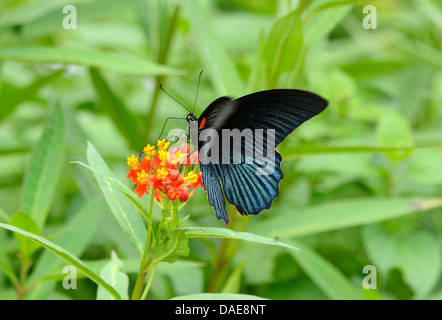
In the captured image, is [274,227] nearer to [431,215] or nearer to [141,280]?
[141,280]

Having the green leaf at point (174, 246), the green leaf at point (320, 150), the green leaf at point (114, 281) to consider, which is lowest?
the green leaf at point (114, 281)

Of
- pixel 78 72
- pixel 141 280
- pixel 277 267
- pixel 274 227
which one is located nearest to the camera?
pixel 141 280

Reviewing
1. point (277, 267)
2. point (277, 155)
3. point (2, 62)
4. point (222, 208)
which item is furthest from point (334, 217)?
point (2, 62)

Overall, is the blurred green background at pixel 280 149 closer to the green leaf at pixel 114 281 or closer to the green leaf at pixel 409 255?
the green leaf at pixel 409 255

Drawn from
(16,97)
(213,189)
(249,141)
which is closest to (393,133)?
(249,141)

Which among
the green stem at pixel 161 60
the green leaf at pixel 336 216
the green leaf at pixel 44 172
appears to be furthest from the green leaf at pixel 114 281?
the green stem at pixel 161 60

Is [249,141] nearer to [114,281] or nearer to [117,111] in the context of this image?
[114,281]
